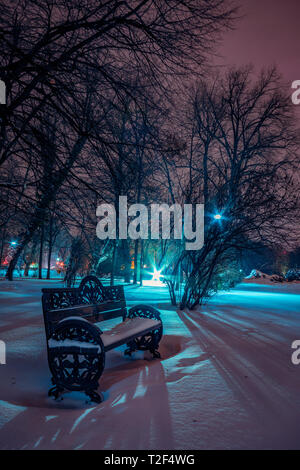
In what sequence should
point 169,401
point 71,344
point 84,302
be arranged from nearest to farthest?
point 169,401, point 71,344, point 84,302

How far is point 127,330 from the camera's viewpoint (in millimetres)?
4328

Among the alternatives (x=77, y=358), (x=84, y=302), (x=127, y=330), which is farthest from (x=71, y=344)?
(x=84, y=302)

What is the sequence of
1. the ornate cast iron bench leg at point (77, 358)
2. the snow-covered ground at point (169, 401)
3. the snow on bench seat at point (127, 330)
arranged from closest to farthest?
the snow-covered ground at point (169, 401), the ornate cast iron bench leg at point (77, 358), the snow on bench seat at point (127, 330)

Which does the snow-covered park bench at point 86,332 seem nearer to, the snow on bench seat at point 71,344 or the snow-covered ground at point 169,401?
the snow on bench seat at point 71,344

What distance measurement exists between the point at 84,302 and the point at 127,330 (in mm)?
923

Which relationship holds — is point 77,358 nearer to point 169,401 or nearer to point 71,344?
point 71,344

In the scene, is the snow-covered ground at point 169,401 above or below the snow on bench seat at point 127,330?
below

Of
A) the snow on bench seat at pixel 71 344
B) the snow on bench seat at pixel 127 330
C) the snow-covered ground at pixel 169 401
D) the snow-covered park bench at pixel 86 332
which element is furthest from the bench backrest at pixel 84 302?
the snow-covered ground at pixel 169 401

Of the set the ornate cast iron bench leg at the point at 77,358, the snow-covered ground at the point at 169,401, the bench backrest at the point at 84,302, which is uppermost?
the bench backrest at the point at 84,302

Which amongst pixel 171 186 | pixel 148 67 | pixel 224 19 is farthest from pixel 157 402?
pixel 171 186

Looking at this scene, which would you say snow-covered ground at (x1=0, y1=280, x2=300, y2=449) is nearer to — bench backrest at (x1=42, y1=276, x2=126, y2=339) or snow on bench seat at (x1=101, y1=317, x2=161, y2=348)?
snow on bench seat at (x1=101, y1=317, x2=161, y2=348)

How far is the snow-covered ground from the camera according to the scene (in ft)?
8.25

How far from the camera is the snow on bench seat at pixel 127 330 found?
Result: 12.2 ft
